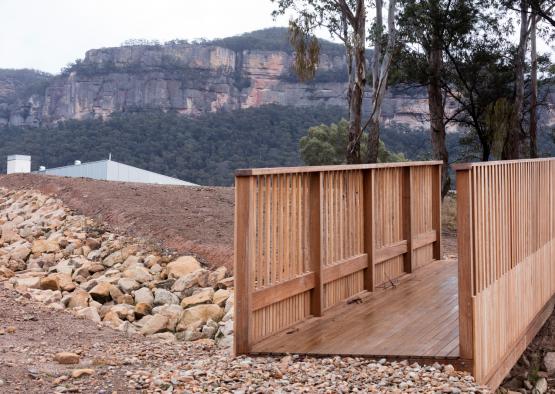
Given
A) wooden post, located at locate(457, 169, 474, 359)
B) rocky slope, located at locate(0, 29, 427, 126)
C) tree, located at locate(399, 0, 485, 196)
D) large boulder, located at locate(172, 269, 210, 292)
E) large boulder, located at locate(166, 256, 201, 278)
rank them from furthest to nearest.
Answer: rocky slope, located at locate(0, 29, 427, 126)
tree, located at locate(399, 0, 485, 196)
large boulder, located at locate(166, 256, 201, 278)
large boulder, located at locate(172, 269, 210, 292)
wooden post, located at locate(457, 169, 474, 359)

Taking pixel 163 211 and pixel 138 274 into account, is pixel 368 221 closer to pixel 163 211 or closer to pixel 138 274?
pixel 138 274

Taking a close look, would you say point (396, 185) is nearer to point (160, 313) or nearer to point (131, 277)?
point (160, 313)

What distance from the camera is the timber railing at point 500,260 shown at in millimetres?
4102

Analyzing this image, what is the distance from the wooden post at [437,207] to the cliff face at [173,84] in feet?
194

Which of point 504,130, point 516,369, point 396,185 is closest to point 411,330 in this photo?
point 396,185

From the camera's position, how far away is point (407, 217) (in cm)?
752

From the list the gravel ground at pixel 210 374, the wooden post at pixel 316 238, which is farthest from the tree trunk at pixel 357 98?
the gravel ground at pixel 210 374

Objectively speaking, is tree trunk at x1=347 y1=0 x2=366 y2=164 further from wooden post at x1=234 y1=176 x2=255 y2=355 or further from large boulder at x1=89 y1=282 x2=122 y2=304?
wooden post at x1=234 y1=176 x2=255 y2=355

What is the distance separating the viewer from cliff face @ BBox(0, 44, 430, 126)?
2749 inches

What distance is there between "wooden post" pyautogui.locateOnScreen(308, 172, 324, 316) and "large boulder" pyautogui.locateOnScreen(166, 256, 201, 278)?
15.3ft

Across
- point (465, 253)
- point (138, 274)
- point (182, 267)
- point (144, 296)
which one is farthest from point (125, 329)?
point (465, 253)

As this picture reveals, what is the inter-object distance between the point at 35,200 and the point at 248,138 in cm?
3573

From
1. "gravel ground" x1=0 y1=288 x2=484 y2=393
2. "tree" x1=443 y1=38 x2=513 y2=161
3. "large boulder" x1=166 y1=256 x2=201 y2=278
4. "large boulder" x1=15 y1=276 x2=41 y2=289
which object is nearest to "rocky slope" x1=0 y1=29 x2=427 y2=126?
"tree" x1=443 y1=38 x2=513 y2=161

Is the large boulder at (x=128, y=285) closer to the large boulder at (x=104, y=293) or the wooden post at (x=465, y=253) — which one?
the large boulder at (x=104, y=293)
